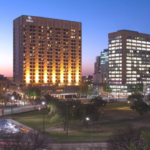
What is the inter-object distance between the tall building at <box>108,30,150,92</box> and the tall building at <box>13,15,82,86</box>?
31.7m

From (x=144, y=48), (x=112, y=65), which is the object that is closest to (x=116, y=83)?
(x=112, y=65)

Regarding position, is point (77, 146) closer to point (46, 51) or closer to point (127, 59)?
point (46, 51)

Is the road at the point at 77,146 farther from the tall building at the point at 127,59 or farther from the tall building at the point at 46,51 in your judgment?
the tall building at the point at 127,59

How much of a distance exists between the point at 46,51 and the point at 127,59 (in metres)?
66.0

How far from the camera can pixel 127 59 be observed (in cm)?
17562

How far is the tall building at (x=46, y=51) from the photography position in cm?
14675

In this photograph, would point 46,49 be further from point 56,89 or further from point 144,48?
point 144,48

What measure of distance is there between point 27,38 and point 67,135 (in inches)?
4447

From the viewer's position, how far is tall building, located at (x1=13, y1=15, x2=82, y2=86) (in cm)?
14675

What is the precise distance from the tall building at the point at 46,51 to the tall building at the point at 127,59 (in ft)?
104

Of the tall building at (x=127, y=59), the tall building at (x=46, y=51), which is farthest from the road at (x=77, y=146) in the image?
the tall building at (x=127, y=59)

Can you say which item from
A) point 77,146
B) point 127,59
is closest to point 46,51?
→ point 127,59

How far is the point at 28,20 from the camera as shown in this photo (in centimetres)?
14612

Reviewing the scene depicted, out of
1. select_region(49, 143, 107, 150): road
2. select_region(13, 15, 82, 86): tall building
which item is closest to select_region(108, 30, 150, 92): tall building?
select_region(13, 15, 82, 86): tall building
